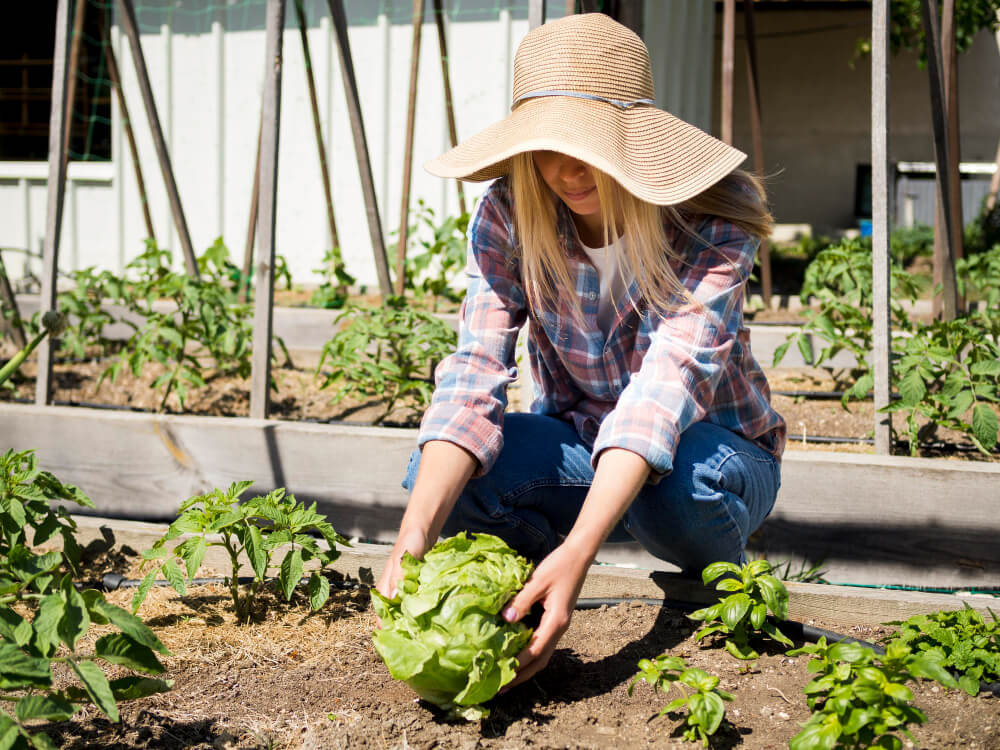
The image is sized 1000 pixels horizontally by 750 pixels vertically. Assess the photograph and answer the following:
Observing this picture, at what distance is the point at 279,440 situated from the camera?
244cm

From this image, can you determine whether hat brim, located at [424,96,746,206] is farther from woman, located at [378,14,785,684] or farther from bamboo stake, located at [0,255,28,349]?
bamboo stake, located at [0,255,28,349]

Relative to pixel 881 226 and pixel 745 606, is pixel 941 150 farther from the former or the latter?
pixel 745 606

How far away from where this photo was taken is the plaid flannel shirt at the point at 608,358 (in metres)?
1.59

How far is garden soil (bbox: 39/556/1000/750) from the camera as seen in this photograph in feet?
4.59

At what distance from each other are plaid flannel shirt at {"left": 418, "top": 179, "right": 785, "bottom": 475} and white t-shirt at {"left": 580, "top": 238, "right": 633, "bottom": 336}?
0.7 inches

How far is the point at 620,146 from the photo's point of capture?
152 centimetres

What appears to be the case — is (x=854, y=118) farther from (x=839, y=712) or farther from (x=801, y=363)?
(x=839, y=712)

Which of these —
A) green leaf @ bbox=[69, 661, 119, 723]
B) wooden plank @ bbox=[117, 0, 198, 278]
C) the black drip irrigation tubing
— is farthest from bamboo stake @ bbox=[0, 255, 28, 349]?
green leaf @ bbox=[69, 661, 119, 723]

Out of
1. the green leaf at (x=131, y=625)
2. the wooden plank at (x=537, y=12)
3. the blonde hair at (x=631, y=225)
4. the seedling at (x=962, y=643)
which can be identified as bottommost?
the seedling at (x=962, y=643)

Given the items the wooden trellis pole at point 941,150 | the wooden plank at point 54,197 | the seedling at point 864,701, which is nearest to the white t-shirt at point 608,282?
the seedling at point 864,701

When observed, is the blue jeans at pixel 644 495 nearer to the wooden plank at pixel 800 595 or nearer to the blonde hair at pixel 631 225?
the wooden plank at pixel 800 595

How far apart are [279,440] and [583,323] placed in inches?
39.2

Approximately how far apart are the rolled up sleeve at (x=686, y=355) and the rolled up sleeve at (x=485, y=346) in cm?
22

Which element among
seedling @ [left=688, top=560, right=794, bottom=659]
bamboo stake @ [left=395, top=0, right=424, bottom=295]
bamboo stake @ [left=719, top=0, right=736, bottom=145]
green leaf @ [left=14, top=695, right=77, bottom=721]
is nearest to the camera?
green leaf @ [left=14, top=695, right=77, bottom=721]
